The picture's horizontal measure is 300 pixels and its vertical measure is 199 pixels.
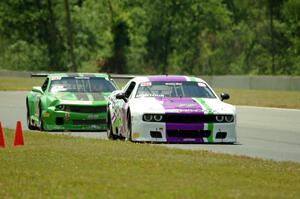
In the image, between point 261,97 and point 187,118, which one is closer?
point 187,118

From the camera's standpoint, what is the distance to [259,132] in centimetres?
2338

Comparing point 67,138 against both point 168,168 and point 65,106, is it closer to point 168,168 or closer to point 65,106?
point 65,106

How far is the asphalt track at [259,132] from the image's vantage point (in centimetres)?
1786

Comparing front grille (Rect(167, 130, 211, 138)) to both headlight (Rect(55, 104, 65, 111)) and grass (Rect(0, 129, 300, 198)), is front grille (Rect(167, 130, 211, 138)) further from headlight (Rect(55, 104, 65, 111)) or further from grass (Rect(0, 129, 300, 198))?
headlight (Rect(55, 104, 65, 111))

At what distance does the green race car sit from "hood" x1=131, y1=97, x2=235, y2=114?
3571 mm

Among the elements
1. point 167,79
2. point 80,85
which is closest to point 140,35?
point 80,85

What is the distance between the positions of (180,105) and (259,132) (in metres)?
5.16

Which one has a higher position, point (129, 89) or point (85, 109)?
point (129, 89)

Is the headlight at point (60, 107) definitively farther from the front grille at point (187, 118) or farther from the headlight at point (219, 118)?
the headlight at point (219, 118)

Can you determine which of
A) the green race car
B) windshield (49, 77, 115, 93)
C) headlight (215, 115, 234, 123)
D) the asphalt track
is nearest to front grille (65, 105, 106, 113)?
the green race car

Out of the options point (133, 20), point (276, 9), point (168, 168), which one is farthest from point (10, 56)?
point (168, 168)

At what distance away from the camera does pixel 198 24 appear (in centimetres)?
8769

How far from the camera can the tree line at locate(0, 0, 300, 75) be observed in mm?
81250

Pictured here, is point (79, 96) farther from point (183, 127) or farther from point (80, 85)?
point (183, 127)
